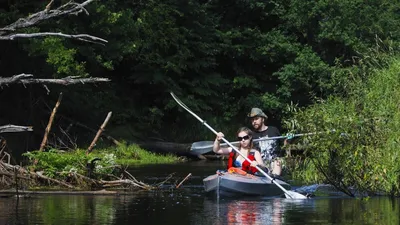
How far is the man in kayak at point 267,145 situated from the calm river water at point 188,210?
1.21 meters

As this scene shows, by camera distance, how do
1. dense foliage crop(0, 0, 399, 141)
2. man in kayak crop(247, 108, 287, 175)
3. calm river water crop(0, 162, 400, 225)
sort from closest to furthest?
calm river water crop(0, 162, 400, 225)
man in kayak crop(247, 108, 287, 175)
dense foliage crop(0, 0, 399, 141)

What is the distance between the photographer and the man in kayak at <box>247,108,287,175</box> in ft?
60.6

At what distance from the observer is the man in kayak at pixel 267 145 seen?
1848 centimetres

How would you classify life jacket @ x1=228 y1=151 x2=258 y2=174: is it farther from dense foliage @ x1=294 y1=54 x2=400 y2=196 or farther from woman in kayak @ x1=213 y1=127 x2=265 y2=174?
dense foliage @ x1=294 y1=54 x2=400 y2=196

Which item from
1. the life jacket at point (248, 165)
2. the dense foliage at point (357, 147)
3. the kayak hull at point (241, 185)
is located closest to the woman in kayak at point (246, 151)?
the life jacket at point (248, 165)

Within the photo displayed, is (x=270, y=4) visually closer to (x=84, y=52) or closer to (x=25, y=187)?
(x=84, y=52)

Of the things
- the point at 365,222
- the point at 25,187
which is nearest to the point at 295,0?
the point at 25,187

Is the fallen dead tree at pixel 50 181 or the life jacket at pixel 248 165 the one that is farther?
the life jacket at pixel 248 165

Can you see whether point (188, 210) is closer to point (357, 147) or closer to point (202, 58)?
point (357, 147)

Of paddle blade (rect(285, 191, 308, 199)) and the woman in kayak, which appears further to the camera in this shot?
the woman in kayak

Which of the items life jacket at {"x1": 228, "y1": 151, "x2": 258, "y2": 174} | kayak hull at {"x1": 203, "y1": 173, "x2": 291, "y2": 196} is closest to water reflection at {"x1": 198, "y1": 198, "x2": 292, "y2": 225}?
kayak hull at {"x1": 203, "y1": 173, "x2": 291, "y2": 196}

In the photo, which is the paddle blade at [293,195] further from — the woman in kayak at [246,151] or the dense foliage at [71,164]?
the dense foliage at [71,164]

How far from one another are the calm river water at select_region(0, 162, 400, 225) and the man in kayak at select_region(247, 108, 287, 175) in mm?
1207

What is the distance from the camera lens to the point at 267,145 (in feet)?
60.7
